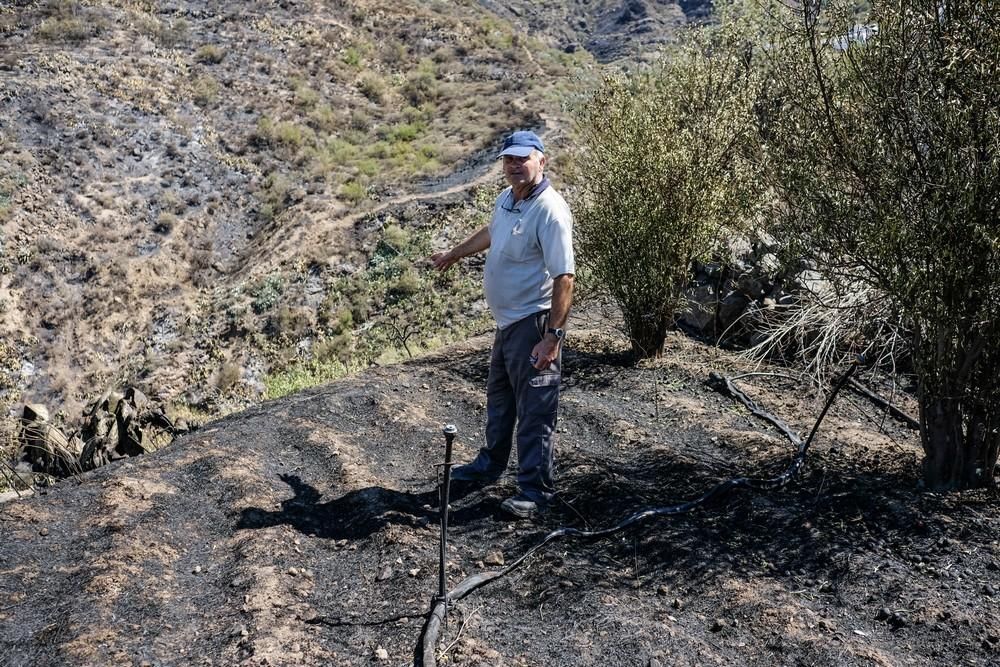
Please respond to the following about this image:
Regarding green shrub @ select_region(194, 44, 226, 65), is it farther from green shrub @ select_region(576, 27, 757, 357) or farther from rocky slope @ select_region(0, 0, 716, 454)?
green shrub @ select_region(576, 27, 757, 357)

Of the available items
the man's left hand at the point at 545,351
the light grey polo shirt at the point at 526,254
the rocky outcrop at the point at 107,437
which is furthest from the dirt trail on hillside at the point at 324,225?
the man's left hand at the point at 545,351

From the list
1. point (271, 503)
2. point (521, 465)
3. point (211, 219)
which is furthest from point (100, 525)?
point (211, 219)

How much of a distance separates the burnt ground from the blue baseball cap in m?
1.85

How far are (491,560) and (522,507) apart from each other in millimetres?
431

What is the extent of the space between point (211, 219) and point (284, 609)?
16860 mm

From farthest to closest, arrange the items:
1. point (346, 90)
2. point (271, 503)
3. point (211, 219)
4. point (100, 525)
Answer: point (346, 90), point (211, 219), point (271, 503), point (100, 525)

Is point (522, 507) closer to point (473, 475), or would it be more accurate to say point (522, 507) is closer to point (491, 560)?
point (491, 560)

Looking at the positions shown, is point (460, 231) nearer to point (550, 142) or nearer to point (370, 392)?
point (550, 142)

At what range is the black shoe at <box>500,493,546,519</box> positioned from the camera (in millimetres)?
3908

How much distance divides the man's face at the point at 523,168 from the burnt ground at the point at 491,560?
1.71m

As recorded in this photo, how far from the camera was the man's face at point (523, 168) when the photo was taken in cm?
368

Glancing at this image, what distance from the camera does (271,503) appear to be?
4203 mm

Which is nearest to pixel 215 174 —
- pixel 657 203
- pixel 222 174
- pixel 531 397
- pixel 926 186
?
pixel 222 174

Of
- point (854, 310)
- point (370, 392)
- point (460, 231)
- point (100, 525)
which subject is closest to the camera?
point (100, 525)
